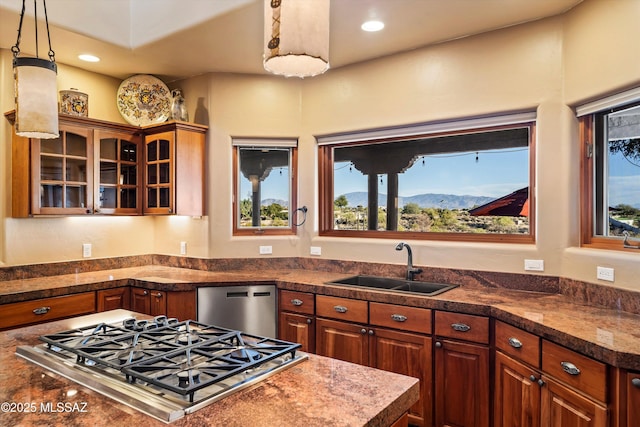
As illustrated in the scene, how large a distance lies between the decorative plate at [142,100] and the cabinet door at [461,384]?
10.1 feet

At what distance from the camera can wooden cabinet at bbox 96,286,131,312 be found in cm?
321

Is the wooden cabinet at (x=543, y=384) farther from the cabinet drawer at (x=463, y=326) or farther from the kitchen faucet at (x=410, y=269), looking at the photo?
the kitchen faucet at (x=410, y=269)

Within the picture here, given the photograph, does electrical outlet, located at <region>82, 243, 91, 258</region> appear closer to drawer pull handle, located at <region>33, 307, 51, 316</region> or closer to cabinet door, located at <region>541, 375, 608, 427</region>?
drawer pull handle, located at <region>33, 307, 51, 316</region>

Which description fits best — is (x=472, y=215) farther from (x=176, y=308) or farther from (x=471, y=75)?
(x=176, y=308)

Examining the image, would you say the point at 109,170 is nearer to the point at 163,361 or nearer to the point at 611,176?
the point at 163,361

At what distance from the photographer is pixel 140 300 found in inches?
131

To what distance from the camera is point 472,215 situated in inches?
125

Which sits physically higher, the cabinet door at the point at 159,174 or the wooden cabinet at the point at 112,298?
the cabinet door at the point at 159,174

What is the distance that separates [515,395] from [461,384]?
1.10ft

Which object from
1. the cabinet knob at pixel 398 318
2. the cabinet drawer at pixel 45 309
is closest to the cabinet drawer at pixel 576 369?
the cabinet knob at pixel 398 318

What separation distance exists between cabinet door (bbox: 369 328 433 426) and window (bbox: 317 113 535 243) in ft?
3.06

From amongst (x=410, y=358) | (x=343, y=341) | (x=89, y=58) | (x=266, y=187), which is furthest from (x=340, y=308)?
(x=89, y=58)

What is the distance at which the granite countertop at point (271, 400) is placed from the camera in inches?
38.2

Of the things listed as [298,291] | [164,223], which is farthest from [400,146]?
[164,223]
